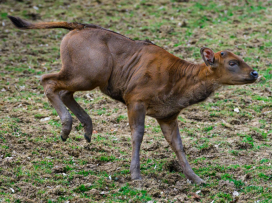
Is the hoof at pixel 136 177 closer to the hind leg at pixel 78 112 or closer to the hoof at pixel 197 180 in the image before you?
the hoof at pixel 197 180

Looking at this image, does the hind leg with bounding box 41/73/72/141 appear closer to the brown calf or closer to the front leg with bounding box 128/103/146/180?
the brown calf

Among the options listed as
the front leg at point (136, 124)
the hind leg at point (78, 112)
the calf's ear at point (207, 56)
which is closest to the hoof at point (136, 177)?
the front leg at point (136, 124)

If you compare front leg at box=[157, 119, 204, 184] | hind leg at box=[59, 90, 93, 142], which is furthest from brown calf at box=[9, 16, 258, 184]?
hind leg at box=[59, 90, 93, 142]

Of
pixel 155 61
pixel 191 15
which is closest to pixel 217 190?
pixel 155 61

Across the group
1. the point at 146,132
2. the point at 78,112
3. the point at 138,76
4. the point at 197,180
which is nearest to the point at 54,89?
the point at 78,112

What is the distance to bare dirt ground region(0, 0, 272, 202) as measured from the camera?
19.9 feet

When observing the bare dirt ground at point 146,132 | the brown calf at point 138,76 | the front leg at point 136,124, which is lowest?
the bare dirt ground at point 146,132

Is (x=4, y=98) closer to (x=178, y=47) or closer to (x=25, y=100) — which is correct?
(x=25, y=100)

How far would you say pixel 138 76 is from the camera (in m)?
6.68

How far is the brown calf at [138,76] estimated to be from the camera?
652 centimetres

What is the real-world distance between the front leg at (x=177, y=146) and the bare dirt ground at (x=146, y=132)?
157mm

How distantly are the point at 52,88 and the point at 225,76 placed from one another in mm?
2812

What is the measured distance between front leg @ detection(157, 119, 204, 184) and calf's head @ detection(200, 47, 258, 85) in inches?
43.6

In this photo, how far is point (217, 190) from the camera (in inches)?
242
